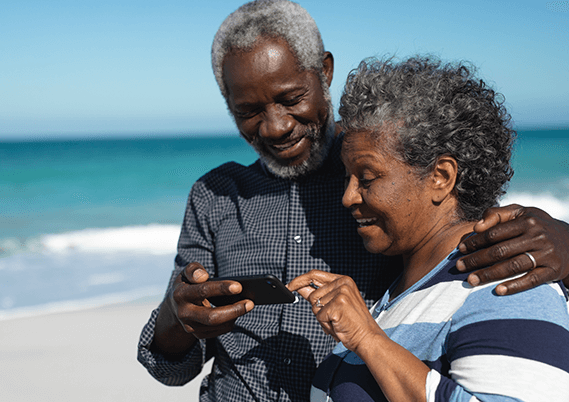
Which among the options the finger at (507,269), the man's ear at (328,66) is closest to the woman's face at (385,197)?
the finger at (507,269)

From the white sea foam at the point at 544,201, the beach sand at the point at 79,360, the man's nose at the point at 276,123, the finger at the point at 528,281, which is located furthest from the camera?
the white sea foam at the point at 544,201

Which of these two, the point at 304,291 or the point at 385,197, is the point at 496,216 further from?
the point at 304,291

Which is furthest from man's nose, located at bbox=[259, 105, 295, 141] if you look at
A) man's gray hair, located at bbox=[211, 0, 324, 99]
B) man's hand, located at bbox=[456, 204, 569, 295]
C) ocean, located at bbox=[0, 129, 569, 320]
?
ocean, located at bbox=[0, 129, 569, 320]

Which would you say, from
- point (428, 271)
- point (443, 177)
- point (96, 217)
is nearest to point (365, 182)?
point (443, 177)

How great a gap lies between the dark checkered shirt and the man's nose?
0.26 metres

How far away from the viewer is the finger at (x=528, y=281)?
4.37 feet

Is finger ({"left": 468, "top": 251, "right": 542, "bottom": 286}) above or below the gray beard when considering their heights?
below

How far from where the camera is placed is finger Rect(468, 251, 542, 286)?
137 centimetres

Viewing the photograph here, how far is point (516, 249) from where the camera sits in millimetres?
1400

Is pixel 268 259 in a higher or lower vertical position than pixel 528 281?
higher

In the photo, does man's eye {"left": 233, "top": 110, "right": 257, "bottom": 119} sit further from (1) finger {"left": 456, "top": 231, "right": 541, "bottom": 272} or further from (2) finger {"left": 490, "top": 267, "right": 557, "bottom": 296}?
(2) finger {"left": 490, "top": 267, "right": 557, "bottom": 296}

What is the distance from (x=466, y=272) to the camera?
1482 mm

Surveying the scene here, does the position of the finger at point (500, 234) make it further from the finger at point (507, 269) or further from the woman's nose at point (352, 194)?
the woman's nose at point (352, 194)

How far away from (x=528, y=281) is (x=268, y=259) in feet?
3.90
